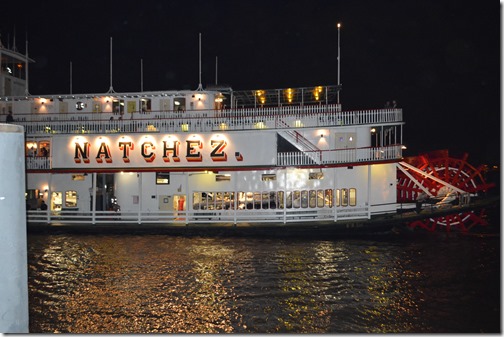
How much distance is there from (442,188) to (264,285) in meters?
15.4

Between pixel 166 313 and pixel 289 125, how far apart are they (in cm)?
1268

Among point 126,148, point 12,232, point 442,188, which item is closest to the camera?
point 12,232

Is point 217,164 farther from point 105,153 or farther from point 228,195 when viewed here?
point 105,153

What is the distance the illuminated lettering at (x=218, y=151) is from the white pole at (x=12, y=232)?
19.6 meters

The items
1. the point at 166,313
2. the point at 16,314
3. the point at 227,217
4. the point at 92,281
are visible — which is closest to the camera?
the point at 16,314

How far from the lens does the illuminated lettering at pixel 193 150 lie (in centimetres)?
2255

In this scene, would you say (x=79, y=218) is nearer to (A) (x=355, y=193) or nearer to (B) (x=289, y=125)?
(B) (x=289, y=125)

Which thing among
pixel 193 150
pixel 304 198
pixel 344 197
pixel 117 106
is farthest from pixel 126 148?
pixel 344 197

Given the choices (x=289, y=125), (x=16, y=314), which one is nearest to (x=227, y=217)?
(x=289, y=125)

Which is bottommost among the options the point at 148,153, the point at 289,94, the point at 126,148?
the point at 148,153

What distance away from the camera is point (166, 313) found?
38.4ft

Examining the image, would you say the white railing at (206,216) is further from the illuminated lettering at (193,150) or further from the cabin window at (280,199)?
the illuminated lettering at (193,150)

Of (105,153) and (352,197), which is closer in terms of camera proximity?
(352,197)

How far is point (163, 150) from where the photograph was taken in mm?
22734
